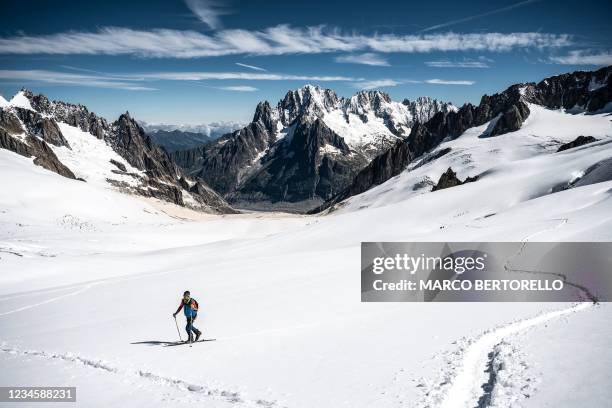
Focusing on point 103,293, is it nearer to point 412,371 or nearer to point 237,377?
point 237,377

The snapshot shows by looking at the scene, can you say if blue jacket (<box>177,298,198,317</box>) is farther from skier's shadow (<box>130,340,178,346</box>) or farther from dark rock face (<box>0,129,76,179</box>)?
dark rock face (<box>0,129,76,179</box>)

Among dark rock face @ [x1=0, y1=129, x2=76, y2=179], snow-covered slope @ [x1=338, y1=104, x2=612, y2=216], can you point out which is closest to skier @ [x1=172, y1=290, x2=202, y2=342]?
snow-covered slope @ [x1=338, y1=104, x2=612, y2=216]

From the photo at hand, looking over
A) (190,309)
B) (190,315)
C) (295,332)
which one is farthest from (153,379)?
(295,332)

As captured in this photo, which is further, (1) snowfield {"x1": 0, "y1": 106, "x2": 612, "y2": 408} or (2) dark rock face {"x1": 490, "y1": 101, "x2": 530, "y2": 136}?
(2) dark rock face {"x1": 490, "y1": 101, "x2": 530, "y2": 136}

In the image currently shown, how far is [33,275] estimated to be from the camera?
118ft

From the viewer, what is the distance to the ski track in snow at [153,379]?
1209 centimetres

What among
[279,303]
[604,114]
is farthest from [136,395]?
[604,114]

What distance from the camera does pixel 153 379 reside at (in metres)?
14.0

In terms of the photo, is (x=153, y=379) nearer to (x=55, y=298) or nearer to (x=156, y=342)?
(x=156, y=342)

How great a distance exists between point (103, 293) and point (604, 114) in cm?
19858

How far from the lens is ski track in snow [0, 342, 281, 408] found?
39.7 feet

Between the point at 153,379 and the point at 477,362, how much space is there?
410 inches

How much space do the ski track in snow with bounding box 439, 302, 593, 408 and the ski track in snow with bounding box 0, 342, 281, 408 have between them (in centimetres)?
480

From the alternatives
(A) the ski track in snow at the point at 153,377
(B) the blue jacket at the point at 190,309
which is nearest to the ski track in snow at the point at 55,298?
(A) the ski track in snow at the point at 153,377
